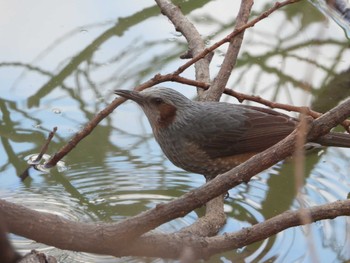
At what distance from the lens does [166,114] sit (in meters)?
3.66

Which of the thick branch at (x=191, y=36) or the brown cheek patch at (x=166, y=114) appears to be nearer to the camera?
the brown cheek patch at (x=166, y=114)

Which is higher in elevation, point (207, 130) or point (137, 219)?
point (207, 130)

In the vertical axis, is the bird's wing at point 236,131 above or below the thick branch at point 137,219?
above

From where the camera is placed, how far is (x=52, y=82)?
16.0 feet

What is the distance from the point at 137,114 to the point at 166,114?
3.09 ft

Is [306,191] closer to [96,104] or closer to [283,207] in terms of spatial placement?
[283,207]

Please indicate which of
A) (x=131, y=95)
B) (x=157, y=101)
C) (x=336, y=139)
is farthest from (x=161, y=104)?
(x=336, y=139)

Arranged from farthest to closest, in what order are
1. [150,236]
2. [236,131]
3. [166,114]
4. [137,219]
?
[236,131]
[166,114]
[150,236]
[137,219]

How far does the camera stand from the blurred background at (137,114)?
3.60 m

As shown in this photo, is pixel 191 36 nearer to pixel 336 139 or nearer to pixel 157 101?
pixel 157 101

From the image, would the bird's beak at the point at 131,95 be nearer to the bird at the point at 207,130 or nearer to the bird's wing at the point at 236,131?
the bird at the point at 207,130

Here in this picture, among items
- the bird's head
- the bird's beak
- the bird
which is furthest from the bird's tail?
the bird's beak

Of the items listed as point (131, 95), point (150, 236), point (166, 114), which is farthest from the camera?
point (166, 114)

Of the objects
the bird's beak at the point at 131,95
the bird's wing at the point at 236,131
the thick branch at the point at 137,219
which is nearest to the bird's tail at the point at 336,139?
the bird's wing at the point at 236,131
